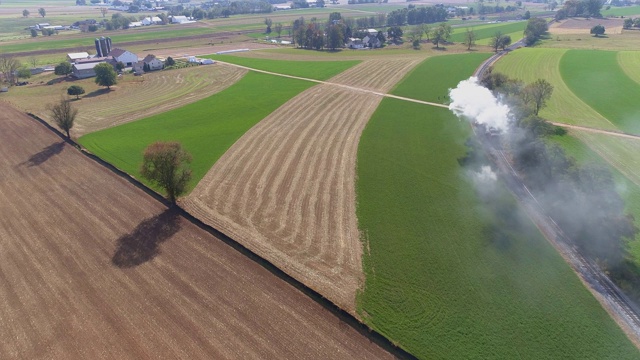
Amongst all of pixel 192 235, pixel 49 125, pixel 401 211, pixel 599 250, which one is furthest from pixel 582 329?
pixel 49 125

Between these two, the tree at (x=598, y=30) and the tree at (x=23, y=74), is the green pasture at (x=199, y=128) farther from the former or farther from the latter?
the tree at (x=598, y=30)

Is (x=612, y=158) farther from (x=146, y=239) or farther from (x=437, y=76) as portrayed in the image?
A: (x=146, y=239)

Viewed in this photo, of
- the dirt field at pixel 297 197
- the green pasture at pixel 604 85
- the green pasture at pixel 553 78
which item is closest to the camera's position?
the dirt field at pixel 297 197

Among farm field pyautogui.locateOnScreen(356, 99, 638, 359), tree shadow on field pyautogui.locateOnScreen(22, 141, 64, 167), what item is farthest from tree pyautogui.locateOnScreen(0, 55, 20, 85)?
farm field pyautogui.locateOnScreen(356, 99, 638, 359)

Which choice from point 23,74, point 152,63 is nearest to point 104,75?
point 152,63

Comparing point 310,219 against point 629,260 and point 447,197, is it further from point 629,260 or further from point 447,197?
point 629,260

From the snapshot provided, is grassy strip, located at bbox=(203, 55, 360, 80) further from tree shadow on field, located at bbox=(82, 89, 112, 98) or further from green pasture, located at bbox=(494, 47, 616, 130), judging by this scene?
green pasture, located at bbox=(494, 47, 616, 130)

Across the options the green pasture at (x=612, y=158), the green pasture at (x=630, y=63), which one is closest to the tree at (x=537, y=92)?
the green pasture at (x=612, y=158)
